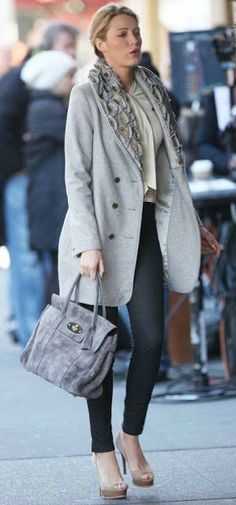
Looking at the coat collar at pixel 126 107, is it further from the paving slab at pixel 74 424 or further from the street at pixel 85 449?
the paving slab at pixel 74 424

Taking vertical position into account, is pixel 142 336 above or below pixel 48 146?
above

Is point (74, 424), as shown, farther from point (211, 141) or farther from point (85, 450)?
point (211, 141)

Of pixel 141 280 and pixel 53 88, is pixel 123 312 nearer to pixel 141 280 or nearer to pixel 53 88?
pixel 53 88

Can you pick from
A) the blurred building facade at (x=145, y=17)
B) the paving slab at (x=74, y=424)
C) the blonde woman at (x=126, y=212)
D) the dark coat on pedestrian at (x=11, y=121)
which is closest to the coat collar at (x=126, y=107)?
the blonde woman at (x=126, y=212)

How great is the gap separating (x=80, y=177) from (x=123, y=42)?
57cm

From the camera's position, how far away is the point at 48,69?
964 cm

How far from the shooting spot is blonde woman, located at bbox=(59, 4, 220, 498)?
18.5ft

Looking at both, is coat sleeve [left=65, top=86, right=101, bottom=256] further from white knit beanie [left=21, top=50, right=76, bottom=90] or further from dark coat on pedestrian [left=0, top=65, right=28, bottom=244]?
dark coat on pedestrian [left=0, top=65, right=28, bottom=244]

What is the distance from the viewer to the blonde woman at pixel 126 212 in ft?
18.5

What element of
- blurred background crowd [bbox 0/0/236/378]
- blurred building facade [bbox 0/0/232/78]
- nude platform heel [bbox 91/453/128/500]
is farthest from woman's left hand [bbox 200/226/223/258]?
blurred building facade [bbox 0/0/232/78]

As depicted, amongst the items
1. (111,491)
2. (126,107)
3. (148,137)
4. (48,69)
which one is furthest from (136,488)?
(48,69)

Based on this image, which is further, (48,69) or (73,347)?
(48,69)

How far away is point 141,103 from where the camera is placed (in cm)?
584

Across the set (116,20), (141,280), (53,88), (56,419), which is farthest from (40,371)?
(53,88)
